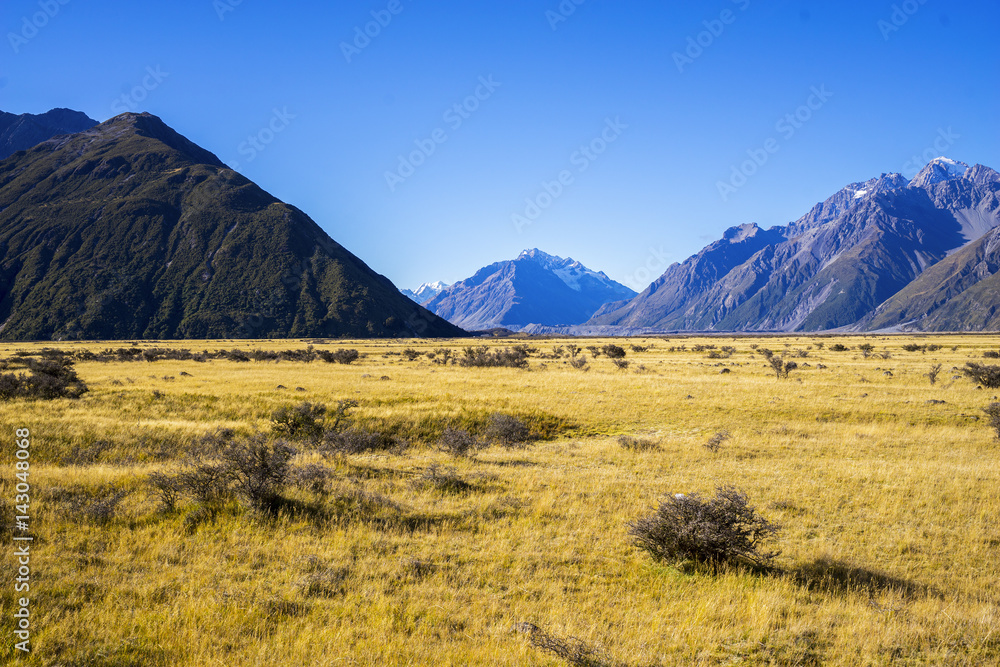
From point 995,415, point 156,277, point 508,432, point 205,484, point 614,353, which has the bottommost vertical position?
point 508,432

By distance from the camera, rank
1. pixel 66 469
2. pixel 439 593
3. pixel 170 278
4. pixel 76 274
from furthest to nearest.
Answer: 1. pixel 170 278
2. pixel 76 274
3. pixel 66 469
4. pixel 439 593

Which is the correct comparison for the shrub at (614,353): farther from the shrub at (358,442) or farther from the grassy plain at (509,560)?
the shrub at (358,442)

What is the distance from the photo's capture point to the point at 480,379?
119ft

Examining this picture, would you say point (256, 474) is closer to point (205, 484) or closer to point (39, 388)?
point (205, 484)

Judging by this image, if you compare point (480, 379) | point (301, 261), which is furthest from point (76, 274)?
point (480, 379)

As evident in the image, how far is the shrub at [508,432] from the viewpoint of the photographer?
18891 mm

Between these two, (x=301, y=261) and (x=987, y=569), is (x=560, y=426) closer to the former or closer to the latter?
(x=987, y=569)

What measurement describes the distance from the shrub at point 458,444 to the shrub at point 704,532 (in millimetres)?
8767

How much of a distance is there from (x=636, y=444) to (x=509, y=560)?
10.2m

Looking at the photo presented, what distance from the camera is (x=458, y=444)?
16469 millimetres

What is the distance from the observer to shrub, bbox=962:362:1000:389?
29.4 meters

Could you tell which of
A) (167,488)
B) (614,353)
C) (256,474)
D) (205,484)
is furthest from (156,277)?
(256,474)

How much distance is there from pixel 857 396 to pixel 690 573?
2502 centimetres

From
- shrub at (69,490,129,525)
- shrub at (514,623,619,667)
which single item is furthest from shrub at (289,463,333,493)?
shrub at (514,623,619,667)
